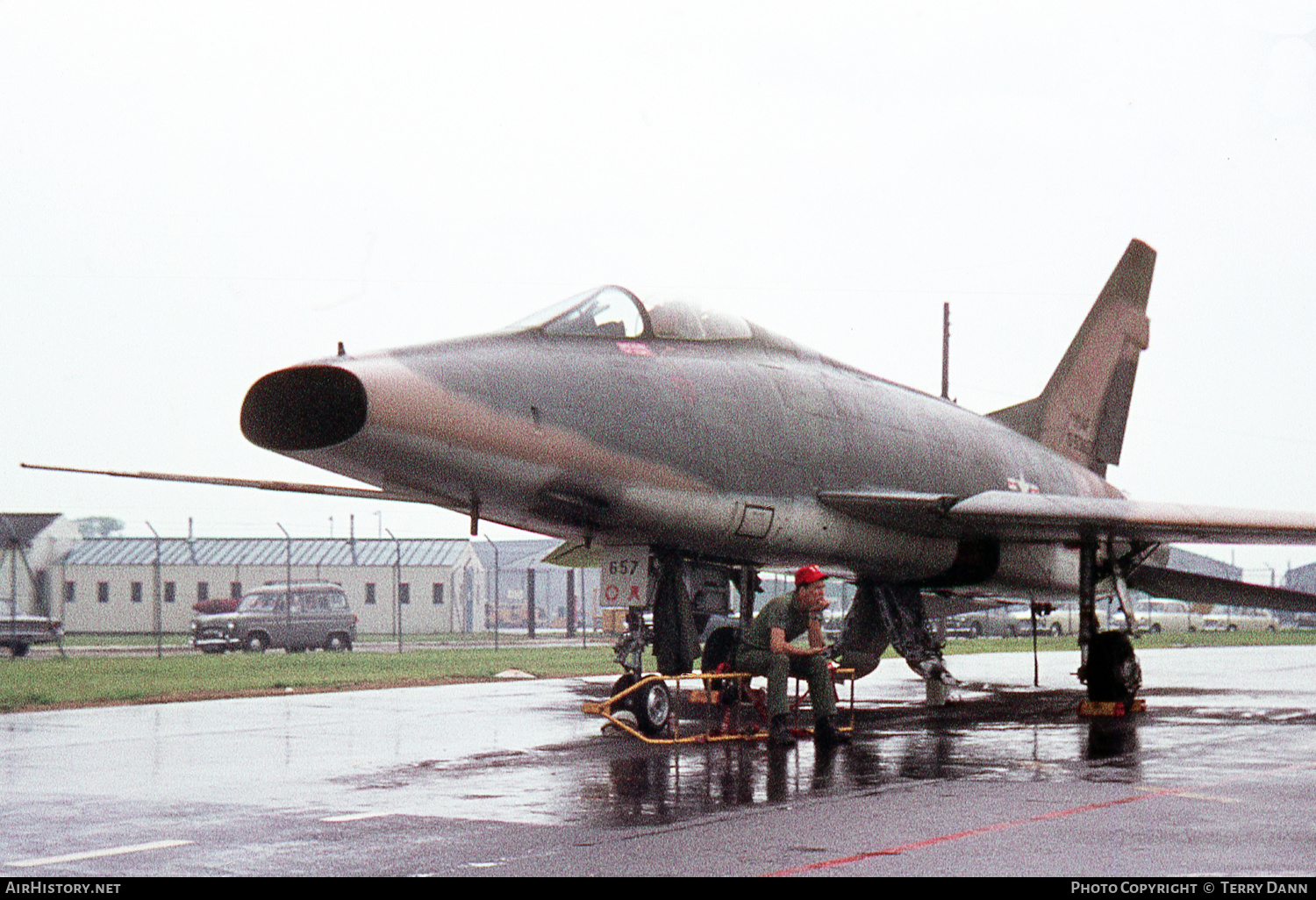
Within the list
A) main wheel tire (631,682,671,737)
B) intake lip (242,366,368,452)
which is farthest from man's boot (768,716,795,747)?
intake lip (242,366,368,452)

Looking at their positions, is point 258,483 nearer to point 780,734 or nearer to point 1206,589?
point 780,734

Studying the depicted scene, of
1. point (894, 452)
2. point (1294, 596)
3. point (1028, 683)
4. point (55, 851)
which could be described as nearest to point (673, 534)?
point (894, 452)

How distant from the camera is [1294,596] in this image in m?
17.2

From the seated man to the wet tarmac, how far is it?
30 cm

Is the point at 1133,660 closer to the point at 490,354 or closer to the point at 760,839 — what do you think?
the point at 490,354

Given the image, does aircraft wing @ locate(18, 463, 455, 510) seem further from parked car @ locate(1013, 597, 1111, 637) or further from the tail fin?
parked car @ locate(1013, 597, 1111, 637)

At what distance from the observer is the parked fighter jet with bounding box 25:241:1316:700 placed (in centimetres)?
918

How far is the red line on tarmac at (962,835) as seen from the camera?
5.73 meters

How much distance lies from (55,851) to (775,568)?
801 cm

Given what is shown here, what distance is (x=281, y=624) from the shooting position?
37.8m

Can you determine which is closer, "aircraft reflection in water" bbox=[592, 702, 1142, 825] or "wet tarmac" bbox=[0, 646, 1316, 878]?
"wet tarmac" bbox=[0, 646, 1316, 878]

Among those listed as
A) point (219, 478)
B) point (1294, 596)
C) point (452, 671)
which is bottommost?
point (452, 671)

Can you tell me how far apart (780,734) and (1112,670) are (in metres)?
4.91

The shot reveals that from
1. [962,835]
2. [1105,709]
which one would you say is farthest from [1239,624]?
[962,835]
